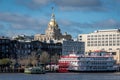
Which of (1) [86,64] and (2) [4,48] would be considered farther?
(2) [4,48]

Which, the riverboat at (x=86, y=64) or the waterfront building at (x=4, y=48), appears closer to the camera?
the riverboat at (x=86, y=64)

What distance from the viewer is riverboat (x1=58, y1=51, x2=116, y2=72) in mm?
151625

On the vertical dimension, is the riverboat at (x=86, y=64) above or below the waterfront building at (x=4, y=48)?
below

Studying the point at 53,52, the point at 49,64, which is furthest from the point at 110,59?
the point at 53,52

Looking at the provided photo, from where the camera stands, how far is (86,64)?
502 ft

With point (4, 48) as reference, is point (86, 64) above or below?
below

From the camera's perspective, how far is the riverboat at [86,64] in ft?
497

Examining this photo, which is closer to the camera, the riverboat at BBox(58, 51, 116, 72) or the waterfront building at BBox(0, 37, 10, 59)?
the riverboat at BBox(58, 51, 116, 72)

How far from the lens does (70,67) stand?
151375mm

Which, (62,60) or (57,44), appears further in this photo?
(57,44)

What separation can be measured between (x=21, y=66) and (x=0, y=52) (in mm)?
16347

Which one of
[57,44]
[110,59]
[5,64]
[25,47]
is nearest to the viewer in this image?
[5,64]

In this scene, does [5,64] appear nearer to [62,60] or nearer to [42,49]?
[62,60]

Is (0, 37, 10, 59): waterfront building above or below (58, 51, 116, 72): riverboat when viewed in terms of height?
above
